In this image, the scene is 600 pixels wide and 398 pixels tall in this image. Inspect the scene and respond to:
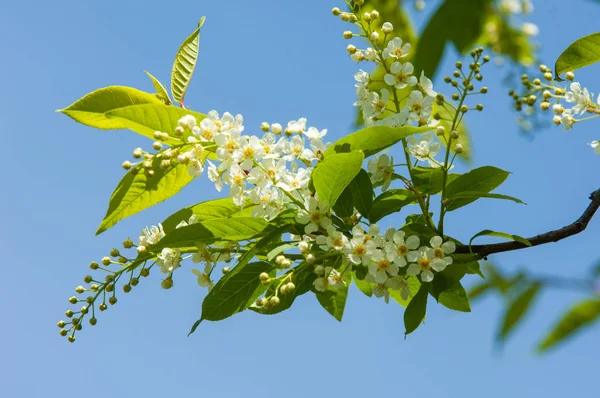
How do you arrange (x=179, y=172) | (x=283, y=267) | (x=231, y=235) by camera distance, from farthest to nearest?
1. (x=179, y=172)
2. (x=231, y=235)
3. (x=283, y=267)

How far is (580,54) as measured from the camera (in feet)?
6.91

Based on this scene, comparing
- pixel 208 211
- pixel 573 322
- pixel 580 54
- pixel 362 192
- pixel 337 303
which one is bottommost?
pixel 573 322

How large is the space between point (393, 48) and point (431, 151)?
0.34 meters

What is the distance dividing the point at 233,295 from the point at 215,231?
0.70ft

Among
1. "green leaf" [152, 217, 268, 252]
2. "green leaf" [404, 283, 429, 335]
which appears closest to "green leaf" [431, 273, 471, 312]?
"green leaf" [404, 283, 429, 335]

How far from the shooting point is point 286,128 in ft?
6.66

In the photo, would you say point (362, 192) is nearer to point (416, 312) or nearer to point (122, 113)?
point (416, 312)

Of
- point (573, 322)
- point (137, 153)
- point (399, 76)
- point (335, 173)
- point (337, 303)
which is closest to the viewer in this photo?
point (573, 322)

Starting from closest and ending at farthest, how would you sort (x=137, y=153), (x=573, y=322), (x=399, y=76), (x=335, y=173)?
(x=573, y=322) < (x=335, y=173) < (x=137, y=153) < (x=399, y=76)

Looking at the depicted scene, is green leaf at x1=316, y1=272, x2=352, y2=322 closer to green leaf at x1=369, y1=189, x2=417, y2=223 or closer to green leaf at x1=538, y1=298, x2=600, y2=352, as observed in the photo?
green leaf at x1=369, y1=189, x2=417, y2=223

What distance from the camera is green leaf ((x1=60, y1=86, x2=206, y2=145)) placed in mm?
→ 1987

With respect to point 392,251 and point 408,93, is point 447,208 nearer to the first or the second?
point 392,251

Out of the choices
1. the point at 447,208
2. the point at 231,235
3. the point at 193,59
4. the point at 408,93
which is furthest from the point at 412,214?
the point at 193,59

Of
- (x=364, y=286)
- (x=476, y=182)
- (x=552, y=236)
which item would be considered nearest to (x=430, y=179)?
(x=476, y=182)
